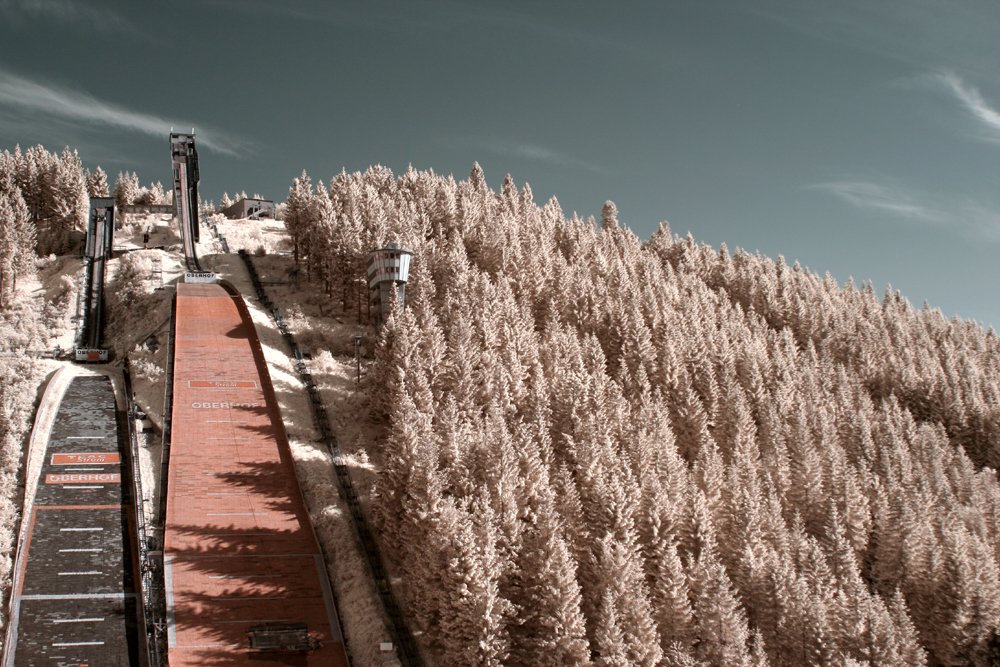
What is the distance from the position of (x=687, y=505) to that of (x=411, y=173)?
74.6 metres

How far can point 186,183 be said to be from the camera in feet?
324

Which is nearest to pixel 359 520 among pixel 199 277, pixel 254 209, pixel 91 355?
pixel 91 355

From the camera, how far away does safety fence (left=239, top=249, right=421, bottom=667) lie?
117 feet

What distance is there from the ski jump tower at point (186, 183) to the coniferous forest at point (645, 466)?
20.3m

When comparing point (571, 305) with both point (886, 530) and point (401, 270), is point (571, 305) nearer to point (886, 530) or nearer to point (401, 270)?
point (401, 270)

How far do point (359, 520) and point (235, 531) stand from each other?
6851 mm

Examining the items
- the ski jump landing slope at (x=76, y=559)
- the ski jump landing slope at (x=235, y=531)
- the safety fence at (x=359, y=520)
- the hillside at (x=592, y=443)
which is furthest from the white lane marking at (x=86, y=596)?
the safety fence at (x=359, y=520)

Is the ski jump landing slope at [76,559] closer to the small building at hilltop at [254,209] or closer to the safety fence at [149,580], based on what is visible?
the safety fence at [149,580]

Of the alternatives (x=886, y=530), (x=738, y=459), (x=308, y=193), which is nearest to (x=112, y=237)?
(x=308, y=193)

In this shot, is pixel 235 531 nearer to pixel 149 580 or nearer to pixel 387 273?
pixel 149 580

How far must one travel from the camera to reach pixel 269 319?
66.3m

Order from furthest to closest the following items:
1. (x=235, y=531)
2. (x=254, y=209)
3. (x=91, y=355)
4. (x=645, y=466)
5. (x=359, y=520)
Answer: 1. (x=254, y=209)
2. (x=91, y=355)
3. (x=645, y=466)
4. (x=359, y=520)
5. (x=235, y=531)

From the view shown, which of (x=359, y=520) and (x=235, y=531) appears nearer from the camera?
(x=235, y=531)

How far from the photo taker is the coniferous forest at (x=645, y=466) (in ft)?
114
